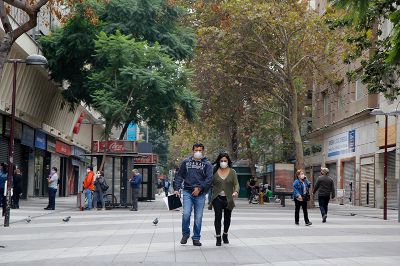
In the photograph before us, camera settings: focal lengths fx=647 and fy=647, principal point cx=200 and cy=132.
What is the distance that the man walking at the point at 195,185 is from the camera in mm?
11570

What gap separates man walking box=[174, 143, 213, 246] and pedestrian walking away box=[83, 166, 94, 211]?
15.1m

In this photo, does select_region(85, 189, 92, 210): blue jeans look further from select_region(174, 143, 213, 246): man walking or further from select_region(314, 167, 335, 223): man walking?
select_region(174, 143, 213, 246): man walking

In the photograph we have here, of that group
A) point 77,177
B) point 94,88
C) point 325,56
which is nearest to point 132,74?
point 94,88

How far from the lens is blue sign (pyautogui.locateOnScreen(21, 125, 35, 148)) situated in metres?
34.8

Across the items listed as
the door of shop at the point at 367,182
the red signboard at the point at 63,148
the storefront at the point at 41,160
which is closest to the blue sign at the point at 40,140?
the storefront at the point at 41,160

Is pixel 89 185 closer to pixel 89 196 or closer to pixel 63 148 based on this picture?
pixel 89 196

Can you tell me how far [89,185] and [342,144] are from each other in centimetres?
2252

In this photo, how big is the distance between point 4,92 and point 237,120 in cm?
1640

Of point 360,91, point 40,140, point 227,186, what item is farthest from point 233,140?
point 227,186

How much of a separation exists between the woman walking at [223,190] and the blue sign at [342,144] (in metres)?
30.4

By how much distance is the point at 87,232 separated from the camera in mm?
14867

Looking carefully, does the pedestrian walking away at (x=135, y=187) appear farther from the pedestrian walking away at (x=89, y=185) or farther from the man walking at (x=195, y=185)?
the man walking at (x=195, y=185)

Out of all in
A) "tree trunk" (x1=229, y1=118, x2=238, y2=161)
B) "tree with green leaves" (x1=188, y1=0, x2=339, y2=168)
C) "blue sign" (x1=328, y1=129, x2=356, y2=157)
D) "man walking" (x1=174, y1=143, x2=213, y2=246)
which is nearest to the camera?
"man walking" (x1=174, y1=143, x2=213, y2=246)

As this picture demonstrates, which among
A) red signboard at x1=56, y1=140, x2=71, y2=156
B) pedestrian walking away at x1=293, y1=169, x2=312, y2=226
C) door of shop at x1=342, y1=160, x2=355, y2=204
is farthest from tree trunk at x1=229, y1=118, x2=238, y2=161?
pedestrian walking away at x1=293, y1=169, x2=312, y2=226
